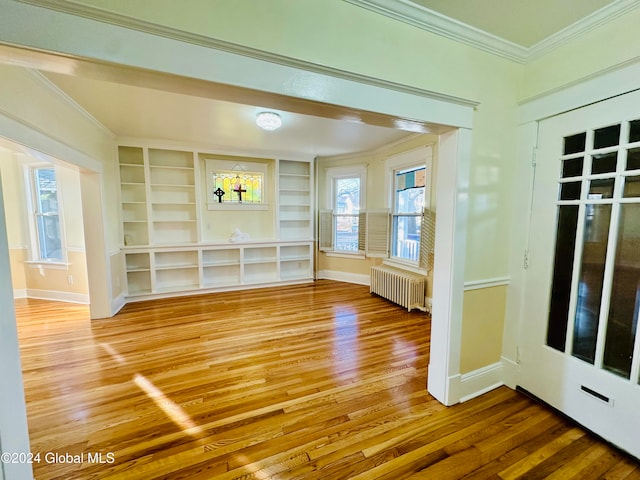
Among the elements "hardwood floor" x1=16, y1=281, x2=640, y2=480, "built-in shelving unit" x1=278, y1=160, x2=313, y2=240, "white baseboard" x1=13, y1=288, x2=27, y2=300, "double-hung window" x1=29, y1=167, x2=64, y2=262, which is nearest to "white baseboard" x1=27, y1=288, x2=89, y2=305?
"white baseboard" x1=13, y1=288, x2=27, y2=300

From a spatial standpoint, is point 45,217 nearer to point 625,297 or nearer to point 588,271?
point 588,271

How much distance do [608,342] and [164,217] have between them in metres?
5.40

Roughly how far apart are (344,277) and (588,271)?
13.1 feet

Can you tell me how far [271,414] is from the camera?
1824 mm

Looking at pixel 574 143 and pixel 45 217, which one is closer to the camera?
pixel 574 143

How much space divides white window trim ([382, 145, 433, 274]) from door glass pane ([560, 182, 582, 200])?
1.88 metres

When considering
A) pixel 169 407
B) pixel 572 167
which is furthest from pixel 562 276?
pixel 169 407

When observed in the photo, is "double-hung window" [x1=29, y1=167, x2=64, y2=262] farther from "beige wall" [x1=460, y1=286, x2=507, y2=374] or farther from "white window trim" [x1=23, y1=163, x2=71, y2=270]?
"beige wall" [x1=460, y1=286, x2=507, y2=374]

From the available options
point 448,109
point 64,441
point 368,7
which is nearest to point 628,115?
point 448,109

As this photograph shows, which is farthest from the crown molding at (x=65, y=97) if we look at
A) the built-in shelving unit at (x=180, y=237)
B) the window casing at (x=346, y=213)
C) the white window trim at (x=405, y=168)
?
the white window trim at (x=405, y=168)

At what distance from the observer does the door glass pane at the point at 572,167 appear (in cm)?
167

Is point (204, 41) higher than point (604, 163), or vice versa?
point (204, 41)

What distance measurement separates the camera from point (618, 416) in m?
1.51

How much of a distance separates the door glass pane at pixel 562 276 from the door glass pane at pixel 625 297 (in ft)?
0.71
